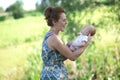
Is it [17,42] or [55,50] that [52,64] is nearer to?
[55,50]

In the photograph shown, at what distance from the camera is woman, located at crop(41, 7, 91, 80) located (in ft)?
12.6

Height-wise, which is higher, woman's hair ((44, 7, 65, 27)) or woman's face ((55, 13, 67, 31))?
woman's hair ((44, 7, 65, 27))

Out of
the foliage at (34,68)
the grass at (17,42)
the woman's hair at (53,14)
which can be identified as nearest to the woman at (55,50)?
the woman's hair at (53,14)

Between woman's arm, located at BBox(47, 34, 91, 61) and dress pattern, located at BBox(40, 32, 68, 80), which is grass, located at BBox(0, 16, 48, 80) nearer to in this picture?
dress pattern, located at BBox(40, 32, 68, 80)

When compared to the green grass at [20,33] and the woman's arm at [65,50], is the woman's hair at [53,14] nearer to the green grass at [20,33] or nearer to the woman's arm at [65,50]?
the woman's arm at [65,50]

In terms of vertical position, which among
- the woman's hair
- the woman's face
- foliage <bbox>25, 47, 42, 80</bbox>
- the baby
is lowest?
foliage <bbox>25, 47, 42, 80</bbox>

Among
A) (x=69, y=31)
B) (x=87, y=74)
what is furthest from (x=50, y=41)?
(x=69, y=31)

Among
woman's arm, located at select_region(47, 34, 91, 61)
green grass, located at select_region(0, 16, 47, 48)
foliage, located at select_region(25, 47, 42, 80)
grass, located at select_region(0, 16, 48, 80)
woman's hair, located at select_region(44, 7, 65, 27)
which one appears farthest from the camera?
green grass, located at select_region(0, 16, 47, 48)

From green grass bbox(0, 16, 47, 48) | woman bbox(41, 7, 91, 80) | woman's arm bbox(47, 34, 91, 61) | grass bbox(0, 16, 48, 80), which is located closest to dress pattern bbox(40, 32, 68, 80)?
woman bbox(41, 7, 91, 80)

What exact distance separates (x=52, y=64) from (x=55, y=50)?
19 centimetres

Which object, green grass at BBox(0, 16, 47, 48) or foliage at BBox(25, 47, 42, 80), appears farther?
green grass at BBox(0, 16, 47, 48)

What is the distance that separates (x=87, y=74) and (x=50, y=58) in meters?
3.29

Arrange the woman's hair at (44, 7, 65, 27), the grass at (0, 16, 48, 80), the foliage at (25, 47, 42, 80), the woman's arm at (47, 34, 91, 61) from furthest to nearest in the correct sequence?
the grass at (0, 16, 48, 80)
the foliage at (25, 47, 42, 80)
the woman's hair at (44, 7, 65, 27)
the woman's arm at (47, 34, 91, 61)

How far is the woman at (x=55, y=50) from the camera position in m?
3.85
